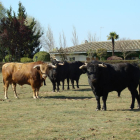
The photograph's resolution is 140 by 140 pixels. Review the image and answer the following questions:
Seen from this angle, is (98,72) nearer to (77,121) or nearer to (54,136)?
(77,121)

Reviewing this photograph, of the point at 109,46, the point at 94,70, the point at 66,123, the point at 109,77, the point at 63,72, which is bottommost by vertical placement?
the point at 66,123

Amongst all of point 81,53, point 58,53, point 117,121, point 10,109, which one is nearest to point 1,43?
point 58,53

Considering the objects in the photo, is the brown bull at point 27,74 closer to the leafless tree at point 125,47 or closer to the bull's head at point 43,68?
the bull's head at point 43,68

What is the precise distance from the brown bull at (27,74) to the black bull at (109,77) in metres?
4.40

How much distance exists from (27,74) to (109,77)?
546cm

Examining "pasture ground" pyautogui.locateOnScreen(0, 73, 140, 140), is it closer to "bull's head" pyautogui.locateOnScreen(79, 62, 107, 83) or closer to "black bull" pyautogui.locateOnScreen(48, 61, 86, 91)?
"bull's head" pyautogui.locateOnScreen(79, 62, 107, 83)

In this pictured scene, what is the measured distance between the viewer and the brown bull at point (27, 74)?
15539 mm

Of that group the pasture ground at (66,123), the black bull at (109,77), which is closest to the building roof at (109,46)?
the black bull at (109,77)

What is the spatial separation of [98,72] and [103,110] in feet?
4.55

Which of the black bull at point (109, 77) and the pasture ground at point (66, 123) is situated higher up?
the black bull at point (109, 77)

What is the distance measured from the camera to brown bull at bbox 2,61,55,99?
1554cm

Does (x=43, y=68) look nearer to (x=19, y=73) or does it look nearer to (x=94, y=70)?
(x=19, y=73)

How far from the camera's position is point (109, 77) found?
38.0 ft

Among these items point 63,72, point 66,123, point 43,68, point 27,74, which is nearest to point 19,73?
point 27,74
